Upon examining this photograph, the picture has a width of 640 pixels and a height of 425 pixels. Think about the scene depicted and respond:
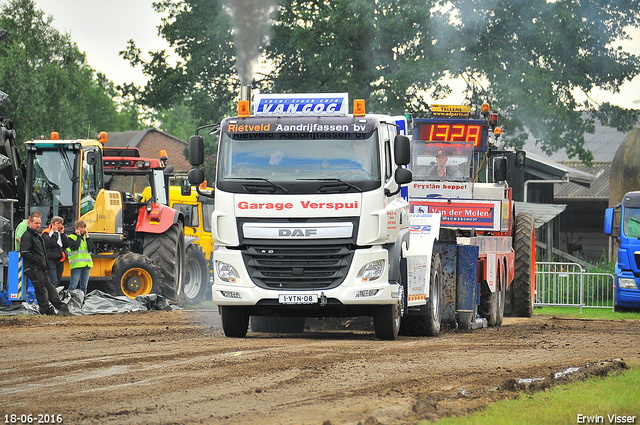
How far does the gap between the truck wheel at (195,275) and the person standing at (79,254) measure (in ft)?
17.4

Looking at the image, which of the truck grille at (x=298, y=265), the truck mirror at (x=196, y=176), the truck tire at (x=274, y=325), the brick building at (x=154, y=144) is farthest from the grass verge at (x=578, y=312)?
the brick building at (x=154, y=144)

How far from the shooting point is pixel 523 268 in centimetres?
2019

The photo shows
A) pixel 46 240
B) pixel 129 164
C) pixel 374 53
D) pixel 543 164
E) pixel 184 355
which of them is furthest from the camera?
pixel 543 164

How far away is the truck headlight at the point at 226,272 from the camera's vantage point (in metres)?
12.1

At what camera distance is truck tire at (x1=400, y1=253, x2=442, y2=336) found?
13555 millimetres

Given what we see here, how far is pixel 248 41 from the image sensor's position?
919 inches

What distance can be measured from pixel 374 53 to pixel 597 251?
17.2m

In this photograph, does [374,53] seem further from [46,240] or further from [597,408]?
[597,408]

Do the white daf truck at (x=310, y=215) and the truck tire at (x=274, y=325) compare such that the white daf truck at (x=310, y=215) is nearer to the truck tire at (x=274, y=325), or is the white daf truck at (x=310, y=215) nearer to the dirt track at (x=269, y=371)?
the dirt track at (x=269, y=371)

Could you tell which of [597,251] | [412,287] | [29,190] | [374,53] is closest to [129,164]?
[29,190]

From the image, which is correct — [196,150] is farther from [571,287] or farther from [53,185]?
[571,287]

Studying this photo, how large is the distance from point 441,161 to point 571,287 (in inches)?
373

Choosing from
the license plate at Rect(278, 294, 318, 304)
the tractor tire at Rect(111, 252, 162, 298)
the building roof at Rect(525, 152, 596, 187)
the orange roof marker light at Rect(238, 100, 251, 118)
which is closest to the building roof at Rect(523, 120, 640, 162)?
the building roof at Rect(525, 152, 596, 187)

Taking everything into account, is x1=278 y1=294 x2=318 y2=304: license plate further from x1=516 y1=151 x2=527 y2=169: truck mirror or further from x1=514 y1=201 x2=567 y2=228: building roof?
x1=514 y1=201 x2=567 y2=228: building roof
